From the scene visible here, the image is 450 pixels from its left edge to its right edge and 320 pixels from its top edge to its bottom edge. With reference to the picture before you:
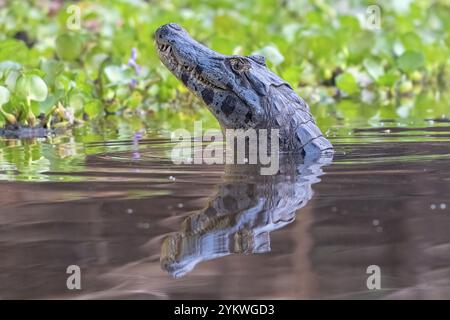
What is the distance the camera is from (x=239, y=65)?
623 cm

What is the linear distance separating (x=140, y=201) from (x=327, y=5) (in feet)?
35.0

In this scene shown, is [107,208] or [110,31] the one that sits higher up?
[110,31]

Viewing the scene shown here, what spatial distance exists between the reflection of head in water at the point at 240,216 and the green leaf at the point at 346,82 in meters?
4.79

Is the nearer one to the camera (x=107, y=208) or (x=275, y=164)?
(x=107, y=208)

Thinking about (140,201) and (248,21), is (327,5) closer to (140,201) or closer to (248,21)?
(248,21)

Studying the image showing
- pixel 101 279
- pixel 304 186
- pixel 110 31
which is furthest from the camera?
pixel 110 31

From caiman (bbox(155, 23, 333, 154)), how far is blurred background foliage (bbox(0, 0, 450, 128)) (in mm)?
1379

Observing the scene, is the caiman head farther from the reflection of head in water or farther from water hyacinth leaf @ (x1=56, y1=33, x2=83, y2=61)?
water hyacinth leaf @ (x1=56, y1=33, x2=83, y2=61)

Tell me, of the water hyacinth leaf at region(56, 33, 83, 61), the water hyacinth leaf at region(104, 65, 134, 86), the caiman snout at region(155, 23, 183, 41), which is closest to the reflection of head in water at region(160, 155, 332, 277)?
the caiman snout at region(155, 23, 183, 41)

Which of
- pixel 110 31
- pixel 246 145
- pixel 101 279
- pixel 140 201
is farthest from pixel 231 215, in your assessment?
pixel 110 31

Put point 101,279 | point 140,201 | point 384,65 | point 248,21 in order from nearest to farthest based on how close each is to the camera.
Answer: point 101,279, point 140,201, point 384,65, point 248,21
